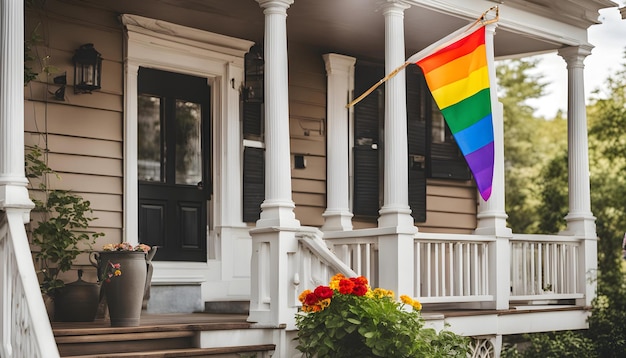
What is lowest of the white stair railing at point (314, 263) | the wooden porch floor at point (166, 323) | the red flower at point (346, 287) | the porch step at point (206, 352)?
the porch step at point (206, 352)

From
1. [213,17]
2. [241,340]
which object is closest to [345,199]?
[213,17]

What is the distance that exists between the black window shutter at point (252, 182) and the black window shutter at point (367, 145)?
1172mm

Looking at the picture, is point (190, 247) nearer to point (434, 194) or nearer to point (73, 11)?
point (73, 11)

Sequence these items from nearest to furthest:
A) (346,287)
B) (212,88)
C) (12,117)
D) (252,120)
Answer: (12,117), (346,287), (212,88), (252,120)

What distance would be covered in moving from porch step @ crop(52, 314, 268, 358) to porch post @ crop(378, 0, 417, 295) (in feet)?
4.19

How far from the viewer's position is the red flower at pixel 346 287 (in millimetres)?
6352

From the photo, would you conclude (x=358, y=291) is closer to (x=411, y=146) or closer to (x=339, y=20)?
(x=339, y=20)

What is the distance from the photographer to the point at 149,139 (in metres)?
8.46

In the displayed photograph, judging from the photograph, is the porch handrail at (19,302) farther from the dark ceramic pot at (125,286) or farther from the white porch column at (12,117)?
the dark ceramic pot at (125,286)

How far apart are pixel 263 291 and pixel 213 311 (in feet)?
5.49

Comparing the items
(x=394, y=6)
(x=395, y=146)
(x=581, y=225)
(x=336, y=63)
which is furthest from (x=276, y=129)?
(x=581, y=225)

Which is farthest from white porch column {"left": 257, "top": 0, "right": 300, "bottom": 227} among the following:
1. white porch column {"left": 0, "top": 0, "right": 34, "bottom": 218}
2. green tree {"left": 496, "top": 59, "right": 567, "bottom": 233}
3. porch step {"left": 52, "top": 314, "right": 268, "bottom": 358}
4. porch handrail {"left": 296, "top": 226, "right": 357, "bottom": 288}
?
green tree {"left": 496, "top": 59, "right": 567, "bottom": 233}

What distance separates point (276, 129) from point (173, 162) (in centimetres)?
179

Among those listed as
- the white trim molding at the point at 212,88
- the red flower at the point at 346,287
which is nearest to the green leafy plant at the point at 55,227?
the white trim molding at the point at 212,88
